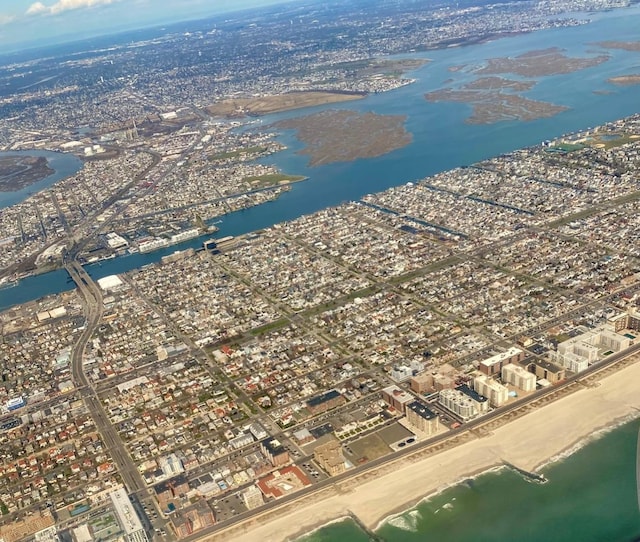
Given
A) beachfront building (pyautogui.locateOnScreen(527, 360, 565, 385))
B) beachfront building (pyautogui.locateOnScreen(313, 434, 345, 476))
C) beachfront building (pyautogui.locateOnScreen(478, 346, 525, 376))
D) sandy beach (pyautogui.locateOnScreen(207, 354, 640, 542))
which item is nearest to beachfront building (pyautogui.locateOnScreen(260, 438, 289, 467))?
beachfront building (pyautogui.locateOnScreen(313, 434, 345, 476))

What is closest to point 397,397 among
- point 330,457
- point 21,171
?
point 330,457

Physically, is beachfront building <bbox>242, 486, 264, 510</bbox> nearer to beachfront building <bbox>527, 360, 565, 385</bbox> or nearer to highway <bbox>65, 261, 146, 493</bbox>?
highway <bbox>65, 261, 146, 493</bbox>

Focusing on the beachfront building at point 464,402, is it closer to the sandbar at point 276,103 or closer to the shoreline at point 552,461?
the shoreline at point 552,461

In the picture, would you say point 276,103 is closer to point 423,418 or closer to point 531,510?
point 423,418

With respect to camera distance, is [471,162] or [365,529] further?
[471,162]

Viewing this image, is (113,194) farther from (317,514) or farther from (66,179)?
(317,514)

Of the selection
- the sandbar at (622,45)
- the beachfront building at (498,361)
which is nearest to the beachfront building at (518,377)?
the beachfront building at (498,361)
